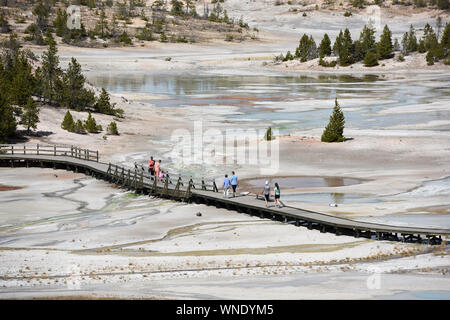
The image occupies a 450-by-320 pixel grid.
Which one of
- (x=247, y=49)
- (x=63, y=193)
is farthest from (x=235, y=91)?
(x=247, y=49)

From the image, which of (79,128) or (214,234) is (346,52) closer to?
(79,128)

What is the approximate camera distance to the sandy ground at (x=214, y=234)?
2039 cm

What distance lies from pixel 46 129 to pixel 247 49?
75552 mm

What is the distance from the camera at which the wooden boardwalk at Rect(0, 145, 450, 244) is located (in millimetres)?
24953

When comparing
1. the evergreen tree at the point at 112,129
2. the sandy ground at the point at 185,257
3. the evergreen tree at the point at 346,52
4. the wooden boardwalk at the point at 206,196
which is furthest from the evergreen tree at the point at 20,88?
the evergreen tree at the point at 346,52

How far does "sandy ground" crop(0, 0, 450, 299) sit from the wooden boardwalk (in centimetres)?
46

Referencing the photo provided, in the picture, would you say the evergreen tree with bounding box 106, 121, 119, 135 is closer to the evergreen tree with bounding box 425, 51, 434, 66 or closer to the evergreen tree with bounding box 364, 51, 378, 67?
the evergreen tree with bounding box 364, 51, 378, 67

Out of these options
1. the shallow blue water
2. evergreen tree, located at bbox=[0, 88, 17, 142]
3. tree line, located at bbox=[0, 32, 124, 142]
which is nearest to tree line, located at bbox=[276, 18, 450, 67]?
the shallow blue water

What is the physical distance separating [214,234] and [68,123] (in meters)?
23.9

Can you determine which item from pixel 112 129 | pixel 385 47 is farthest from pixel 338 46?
pixel 112 129

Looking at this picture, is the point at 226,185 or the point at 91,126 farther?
the point at 91,126

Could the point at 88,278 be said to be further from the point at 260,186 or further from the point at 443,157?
the point at 443,157

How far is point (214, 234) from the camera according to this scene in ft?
87.0
